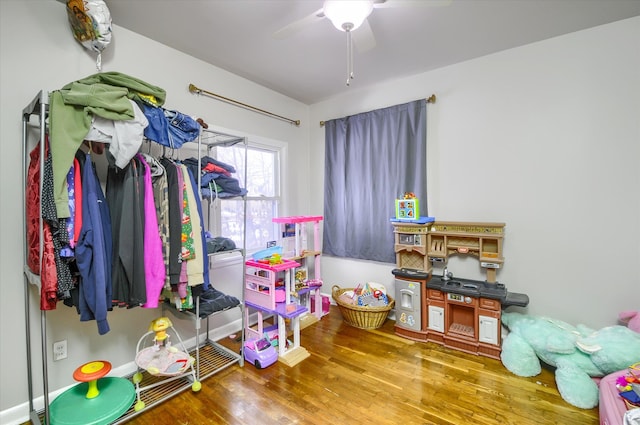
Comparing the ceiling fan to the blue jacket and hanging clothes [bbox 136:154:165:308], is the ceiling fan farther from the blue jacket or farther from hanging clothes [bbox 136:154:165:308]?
the blue jacket

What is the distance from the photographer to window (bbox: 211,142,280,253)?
9.54 feet

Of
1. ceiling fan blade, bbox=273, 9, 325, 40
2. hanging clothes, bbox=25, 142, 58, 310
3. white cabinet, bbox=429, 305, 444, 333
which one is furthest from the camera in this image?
white cabinet, bbox=429, 305, 444, 333

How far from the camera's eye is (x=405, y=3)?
150cm

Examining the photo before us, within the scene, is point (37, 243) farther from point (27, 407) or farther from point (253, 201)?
point (253, 201)

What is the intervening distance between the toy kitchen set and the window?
1447mm

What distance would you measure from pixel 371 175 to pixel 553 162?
1.61m

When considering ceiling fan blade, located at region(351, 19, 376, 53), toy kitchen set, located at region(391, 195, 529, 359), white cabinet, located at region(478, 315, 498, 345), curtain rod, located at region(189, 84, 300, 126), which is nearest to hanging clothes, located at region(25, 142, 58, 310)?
curtain rod, located at region(189, 84, 300, 126)

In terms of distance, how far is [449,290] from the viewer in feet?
8.43

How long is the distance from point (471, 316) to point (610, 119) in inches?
74.7

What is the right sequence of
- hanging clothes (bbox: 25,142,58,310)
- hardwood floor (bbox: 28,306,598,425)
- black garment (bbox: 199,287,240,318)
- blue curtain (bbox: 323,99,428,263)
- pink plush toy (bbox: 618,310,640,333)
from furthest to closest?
blue curtain (bbox: 323,99,428,263)
black garment (bbox: 199,287,240,318)
pink plush toy (bbox: 618,310,640,333)
hardwood floor (bbox: 28,306,598,425)
hanging clothes (bbox: 25,142,58,310)

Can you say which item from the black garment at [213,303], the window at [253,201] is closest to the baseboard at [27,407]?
the black garment at [213,303]

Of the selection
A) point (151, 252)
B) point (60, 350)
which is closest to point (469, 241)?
point (151, 252)

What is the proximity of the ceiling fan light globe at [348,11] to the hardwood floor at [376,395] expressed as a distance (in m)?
2.28

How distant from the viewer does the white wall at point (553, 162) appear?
2156 millimetres
